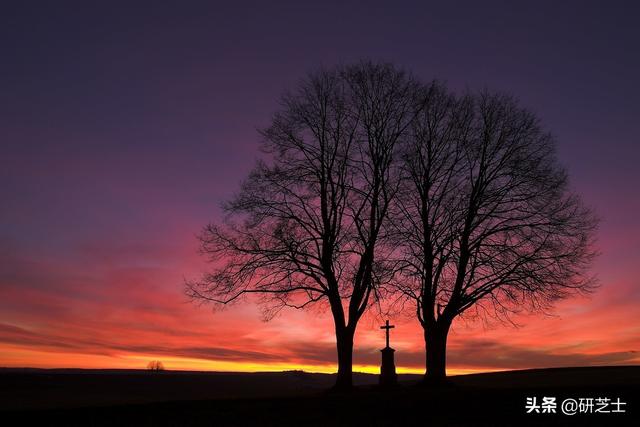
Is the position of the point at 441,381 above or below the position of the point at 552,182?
below

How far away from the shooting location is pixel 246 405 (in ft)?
70.3

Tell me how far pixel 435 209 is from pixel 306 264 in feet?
22.8

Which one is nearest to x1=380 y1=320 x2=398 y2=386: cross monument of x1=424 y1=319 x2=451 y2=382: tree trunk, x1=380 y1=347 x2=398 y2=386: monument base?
x1=380 y1=347 x2=398 y2=386: monument base

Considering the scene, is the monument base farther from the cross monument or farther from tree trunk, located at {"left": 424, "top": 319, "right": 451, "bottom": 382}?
tree trunk, located at {"left": 424, "top": 319, "right": 451, "bottom": 382}

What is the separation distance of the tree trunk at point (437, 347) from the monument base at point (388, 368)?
283 cm

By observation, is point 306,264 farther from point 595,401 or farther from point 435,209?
point 595,401

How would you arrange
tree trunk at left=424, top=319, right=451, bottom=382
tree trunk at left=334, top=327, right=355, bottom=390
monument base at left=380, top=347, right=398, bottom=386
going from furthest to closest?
monument base at left=380, top=347, right=398, bottom=386 → tree trunk at left=424, top=319, right=451, bottom=382 → tree trunk at left=334, top=327, right=355, bottom=390

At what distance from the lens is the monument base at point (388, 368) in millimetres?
30344

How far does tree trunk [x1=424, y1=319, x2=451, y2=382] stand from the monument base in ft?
9.29

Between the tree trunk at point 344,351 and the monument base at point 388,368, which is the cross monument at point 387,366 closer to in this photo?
the monument base at point 388,368

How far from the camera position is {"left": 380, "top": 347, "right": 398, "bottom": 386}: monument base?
30344 mm

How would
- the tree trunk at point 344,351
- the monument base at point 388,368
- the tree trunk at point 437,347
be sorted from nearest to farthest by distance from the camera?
the tree trunk at point 344,351 < the tree trunk at point 437,347 < the monument base at point 388,368

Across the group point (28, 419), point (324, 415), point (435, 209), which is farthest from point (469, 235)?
point (28, 419)

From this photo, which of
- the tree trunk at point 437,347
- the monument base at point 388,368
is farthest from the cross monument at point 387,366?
the tree trunk at point 437,347
